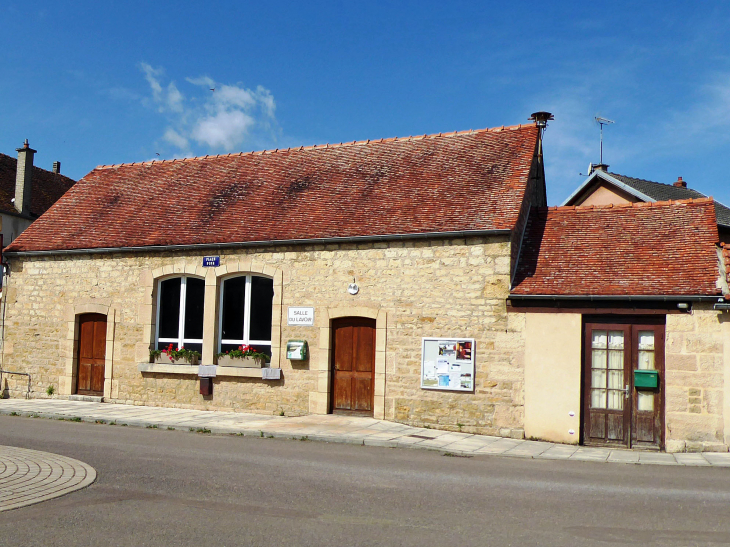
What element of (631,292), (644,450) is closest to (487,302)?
(631,292)

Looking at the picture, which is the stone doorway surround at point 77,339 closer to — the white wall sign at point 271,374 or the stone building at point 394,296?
the stone building at point 394,296

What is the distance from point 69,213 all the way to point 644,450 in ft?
48.6

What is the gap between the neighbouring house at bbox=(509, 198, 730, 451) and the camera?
1126 cm

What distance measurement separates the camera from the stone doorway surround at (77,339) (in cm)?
1611

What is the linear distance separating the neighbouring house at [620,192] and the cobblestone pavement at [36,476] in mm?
19266

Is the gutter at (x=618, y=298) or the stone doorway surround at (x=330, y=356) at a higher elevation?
the gutter at (x=618, y=298)

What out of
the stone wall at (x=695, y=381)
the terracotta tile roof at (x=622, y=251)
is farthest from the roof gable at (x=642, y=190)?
the stone wall at (x=695, y=381)

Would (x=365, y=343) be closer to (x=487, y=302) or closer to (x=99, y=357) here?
(x=487, y=302)

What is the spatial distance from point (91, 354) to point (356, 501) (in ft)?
38.0

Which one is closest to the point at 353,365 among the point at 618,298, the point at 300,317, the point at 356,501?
the point at 300,317

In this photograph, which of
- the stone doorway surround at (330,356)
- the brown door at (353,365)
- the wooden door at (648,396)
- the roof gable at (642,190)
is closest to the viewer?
the wooden door at (648,396)

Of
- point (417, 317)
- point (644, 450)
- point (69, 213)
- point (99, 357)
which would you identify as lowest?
point (644, 450)

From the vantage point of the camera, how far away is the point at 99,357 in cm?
1648

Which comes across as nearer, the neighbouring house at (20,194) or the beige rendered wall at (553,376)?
the beige rendered wall at (553,376)
